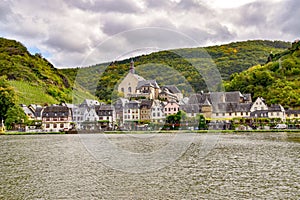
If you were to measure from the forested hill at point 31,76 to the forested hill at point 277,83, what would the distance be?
61.9 meters

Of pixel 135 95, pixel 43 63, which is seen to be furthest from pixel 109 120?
pixel 43 63

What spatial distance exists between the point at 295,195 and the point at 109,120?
69605 millimetres

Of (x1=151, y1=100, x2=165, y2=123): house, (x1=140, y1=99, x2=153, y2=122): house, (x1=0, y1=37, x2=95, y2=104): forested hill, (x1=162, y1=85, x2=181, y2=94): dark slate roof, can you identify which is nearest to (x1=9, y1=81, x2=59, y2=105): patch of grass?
(x1=0, y1=37, x2=95, y2=104): forested hill

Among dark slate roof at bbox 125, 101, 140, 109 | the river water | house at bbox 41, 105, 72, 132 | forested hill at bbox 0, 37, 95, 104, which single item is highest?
forested hill at bbox 0, 37, 95, 104

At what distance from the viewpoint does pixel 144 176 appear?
15516 millimetres

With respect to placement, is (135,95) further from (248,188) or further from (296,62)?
(248,188)

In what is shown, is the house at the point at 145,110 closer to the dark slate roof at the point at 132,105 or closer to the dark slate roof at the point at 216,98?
the dark slate roof at the point at 132,105

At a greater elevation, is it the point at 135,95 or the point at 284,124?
the point at 135,95

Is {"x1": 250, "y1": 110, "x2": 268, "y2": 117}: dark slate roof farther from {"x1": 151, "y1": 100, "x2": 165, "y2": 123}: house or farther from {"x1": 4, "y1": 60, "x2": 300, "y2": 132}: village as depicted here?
{"x1": 151, "y1": 100, "x2": 165, "y2": 123}: house

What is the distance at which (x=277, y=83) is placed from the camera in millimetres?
97312

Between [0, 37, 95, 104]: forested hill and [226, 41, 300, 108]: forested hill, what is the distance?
61.9 m

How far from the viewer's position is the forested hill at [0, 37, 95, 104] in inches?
4463

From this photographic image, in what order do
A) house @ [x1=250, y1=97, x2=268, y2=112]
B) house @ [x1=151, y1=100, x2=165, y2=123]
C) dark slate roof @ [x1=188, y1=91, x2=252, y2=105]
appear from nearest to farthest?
house @ [x1=151, y1=100, x2=165, y2=123], house @ [x1=250, y1=97, x2=268, y2=112], dark slate roof @ [x1=188, y1=91, x2=252, y2=105]

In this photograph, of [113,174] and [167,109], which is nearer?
[113,174]
